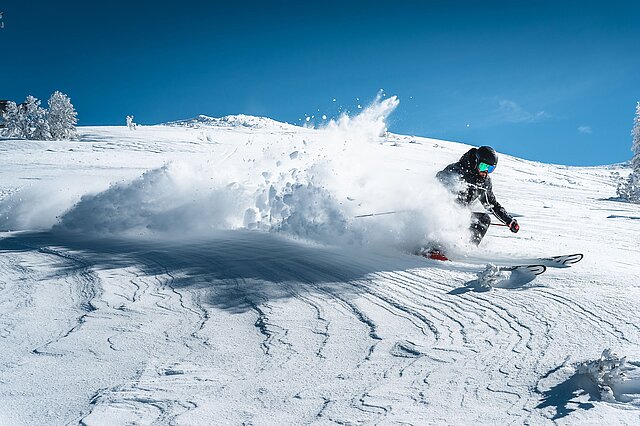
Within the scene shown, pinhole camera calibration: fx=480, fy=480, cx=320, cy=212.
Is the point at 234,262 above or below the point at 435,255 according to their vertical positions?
below

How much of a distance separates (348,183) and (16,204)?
25.4ft

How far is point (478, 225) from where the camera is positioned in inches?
279

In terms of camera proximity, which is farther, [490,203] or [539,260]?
[490,203]

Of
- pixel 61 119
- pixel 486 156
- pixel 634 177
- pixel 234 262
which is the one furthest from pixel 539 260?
pixel 61 119

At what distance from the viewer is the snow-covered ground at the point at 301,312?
9.46 feet

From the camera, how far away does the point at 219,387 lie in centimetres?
311

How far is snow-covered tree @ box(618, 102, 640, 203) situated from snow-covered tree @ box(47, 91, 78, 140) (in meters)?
42.4

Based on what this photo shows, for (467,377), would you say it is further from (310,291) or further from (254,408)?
(310,291)

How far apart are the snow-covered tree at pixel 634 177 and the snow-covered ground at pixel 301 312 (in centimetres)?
2260

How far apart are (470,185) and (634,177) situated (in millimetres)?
28005

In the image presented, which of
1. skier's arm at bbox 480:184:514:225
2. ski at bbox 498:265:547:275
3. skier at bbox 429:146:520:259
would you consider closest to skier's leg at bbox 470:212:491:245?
skier at bbox 429:146:520:259

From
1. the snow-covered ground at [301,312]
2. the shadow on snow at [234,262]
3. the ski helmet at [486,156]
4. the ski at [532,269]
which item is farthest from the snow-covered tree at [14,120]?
→ the ski at [532,269]

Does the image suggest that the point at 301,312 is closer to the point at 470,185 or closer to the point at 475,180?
the point at 470,185

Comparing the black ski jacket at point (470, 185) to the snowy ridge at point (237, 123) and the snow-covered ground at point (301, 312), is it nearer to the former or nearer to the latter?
the snow-covered ground at point (301, 312)
